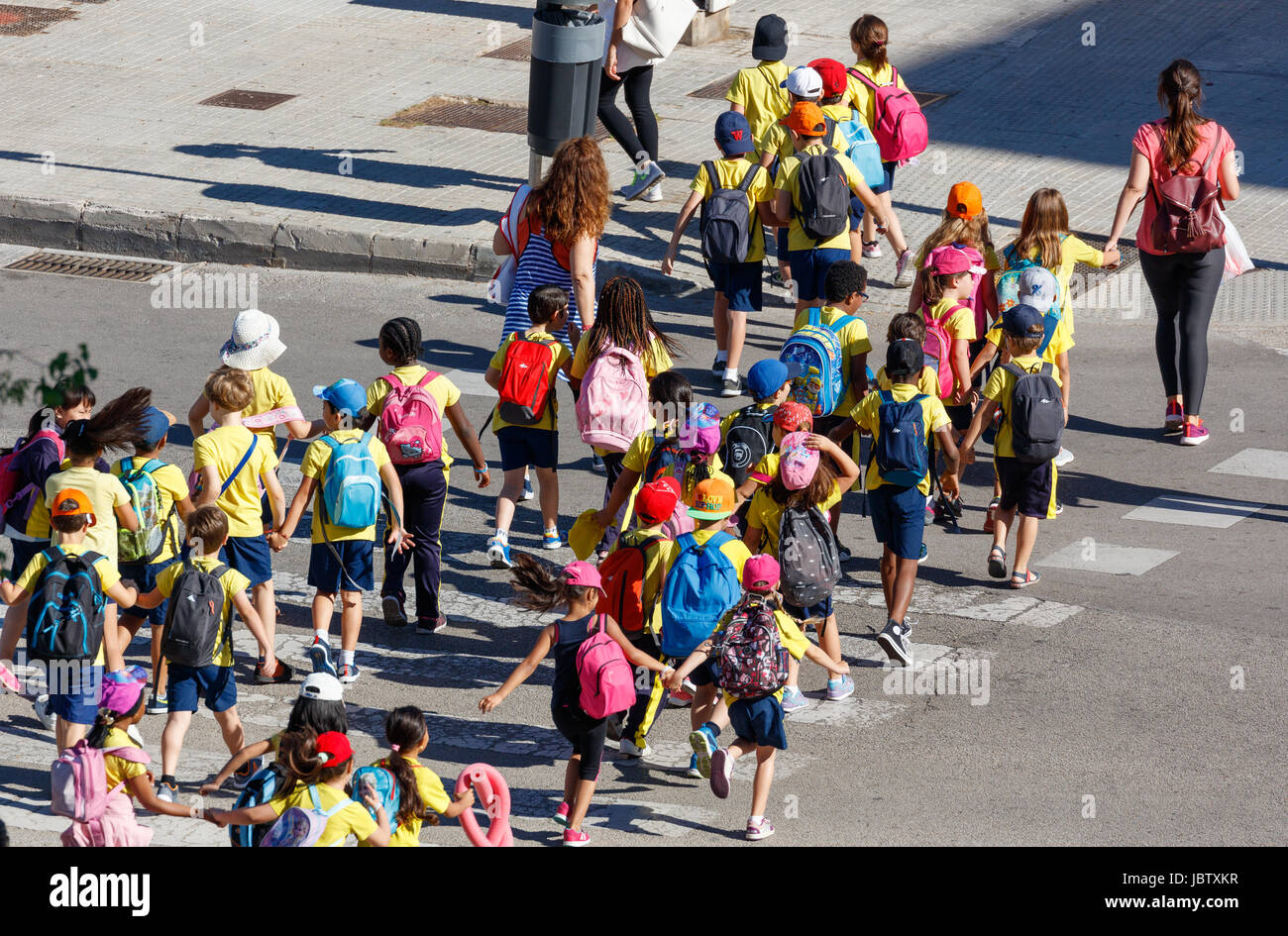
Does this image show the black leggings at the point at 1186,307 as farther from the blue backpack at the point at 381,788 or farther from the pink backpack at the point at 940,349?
the blue backpack at the point at 381,788

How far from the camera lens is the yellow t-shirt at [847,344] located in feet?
28.2

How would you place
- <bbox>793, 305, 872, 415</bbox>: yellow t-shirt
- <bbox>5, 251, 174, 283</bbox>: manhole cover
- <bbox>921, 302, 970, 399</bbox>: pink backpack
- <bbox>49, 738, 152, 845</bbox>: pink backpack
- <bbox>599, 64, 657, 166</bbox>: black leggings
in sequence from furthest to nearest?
<bbox>599, 64, 657, 166</bbox>: black leggings → <bbox>5, 251, 174, 283</bbox>: manhole cover → <bbox>921, 302, 970, 399</bbox>: pink backpack → <bbox>793, 305, 872, 415</bbox>: yellow t-shirt → <bbox>49, 738, 152, 845</bbox>: pink backpack

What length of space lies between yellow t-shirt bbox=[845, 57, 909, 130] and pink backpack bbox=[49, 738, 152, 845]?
8.33 metres

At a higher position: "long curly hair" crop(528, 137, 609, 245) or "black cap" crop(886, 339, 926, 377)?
"long curly hair" crop(528, 137, 609, 245)

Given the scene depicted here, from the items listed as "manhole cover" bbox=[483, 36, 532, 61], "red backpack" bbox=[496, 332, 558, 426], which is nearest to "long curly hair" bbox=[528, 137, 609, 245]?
"red backpack" bbox=[496, 332, 558, 426]

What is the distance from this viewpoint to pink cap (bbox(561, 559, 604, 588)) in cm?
635

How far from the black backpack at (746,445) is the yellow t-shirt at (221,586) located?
221 cm

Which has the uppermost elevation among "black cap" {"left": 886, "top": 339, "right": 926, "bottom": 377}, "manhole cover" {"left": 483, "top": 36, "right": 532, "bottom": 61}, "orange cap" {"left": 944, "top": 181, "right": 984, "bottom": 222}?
"manhole cover" {"left": 483, "top": 36, "right": 532, "bottom": 61}

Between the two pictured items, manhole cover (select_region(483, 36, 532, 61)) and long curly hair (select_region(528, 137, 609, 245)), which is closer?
long curly hair (select_region(528, 137, 609, 245))

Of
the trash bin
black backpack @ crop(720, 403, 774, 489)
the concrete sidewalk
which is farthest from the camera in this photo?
the concrete sidewalk

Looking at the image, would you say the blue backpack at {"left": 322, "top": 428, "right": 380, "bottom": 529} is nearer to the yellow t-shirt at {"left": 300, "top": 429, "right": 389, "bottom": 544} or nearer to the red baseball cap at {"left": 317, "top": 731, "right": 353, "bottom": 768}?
the yellow t-shirt at {"left": 300, "top": 429, "right": 389, "bottom": 544}

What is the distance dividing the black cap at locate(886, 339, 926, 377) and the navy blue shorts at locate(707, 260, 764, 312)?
9.34 ft

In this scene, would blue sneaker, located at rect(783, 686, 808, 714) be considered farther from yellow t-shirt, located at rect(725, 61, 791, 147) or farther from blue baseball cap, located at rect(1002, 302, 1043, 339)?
yellow t-shirt, located at rect(725, 61, 791, 147)

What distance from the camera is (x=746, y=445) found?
7652mm
